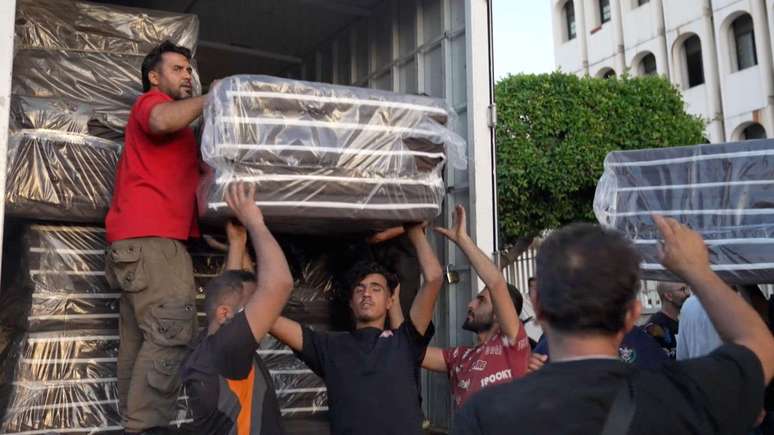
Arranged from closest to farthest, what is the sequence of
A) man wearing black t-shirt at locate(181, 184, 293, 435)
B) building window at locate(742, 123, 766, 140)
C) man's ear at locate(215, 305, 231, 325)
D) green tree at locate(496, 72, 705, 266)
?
1. man wearing black t-shirt at locate(181, 184, 293, 435)
2. man's ear at locate(215, 305, 231, 325)
3. green tree at locate(496, 72, 705, 266)
4. building window at locate(742, 123, 766, 140)

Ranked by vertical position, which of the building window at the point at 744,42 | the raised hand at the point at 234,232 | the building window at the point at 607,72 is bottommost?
the raised hand at the point at 234,232

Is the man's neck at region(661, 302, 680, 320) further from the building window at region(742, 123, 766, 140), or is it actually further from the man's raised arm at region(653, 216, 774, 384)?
the building window at region(742, 123, 766, 140)

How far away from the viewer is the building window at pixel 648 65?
23391 millimetres

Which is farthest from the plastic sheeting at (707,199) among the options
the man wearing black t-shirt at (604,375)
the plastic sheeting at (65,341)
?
Result: the plastic sheeting at (65,341)

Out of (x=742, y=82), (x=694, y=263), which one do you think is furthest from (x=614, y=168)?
(x=742, y=82)

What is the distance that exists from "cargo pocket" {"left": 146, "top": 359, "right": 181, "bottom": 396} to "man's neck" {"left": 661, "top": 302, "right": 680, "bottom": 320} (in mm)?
3635

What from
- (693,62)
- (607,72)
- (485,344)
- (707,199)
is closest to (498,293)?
(485,344)

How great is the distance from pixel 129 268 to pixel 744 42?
2123 cm

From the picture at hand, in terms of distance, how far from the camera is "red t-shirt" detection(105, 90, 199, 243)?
3.09m

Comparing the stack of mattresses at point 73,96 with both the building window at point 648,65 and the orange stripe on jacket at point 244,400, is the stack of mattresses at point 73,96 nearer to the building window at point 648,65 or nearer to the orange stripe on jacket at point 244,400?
the orange stripe on jacket at point 244,400

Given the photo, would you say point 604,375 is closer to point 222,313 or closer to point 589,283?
point 589,283

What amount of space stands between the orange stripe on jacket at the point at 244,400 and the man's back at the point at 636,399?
106 cm

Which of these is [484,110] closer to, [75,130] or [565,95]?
[75,130]

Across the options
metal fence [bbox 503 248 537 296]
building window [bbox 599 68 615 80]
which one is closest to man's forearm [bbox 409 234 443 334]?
metal fence [bbox 503 248 537 296]
